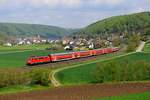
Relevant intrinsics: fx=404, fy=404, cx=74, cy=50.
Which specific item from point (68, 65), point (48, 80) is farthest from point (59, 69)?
point (48, 80)

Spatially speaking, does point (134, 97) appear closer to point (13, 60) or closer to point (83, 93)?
point (83, 93)

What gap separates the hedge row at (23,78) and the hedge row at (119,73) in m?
7.65

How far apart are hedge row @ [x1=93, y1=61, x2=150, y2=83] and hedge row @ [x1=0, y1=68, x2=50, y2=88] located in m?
7.65

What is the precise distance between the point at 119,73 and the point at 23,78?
14.3 metres

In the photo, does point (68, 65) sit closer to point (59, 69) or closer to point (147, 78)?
point (59, 69)

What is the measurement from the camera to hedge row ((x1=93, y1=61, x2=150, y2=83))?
197 ft

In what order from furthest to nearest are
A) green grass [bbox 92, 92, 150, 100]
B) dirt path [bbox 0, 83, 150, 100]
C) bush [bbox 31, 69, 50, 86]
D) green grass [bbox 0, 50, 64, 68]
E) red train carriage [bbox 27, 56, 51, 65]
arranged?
green grass [bbox 0, 50, 64, 68] → red train carriage [bbox 27, 56, 51, 65] → bush [bbox 31, 69, 50, 86] → dirt path [bbox 0, 83, 150, 100] → green grass [bbox 92, 92, 150, 100]

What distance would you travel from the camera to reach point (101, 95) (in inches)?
1693

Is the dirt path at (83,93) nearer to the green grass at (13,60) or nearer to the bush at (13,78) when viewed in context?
the bush at (13,78)

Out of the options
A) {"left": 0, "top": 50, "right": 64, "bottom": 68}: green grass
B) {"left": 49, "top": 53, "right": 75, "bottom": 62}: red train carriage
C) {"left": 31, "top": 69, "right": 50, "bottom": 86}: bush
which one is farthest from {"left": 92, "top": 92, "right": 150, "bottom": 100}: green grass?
{"left": 0, "top": 50, "right": 64, "bottom": 68}: green grass

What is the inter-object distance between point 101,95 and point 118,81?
54.6 feet

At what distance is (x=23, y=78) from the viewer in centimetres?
5953

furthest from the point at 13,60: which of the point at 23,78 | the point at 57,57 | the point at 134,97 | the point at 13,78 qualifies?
the point at 134,97

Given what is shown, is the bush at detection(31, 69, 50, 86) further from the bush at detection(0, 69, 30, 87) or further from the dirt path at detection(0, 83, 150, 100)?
the dirt path at detection(0, 83, 150, 100)
